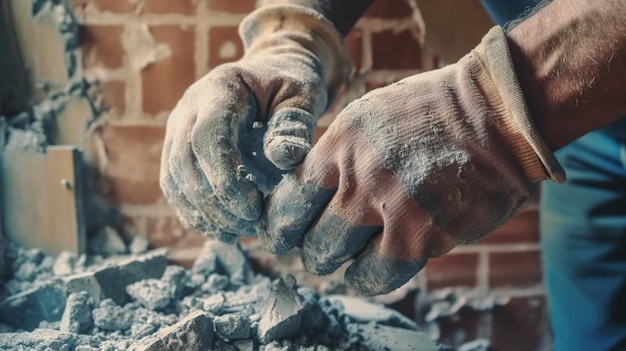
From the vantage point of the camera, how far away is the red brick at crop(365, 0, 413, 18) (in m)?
1.29

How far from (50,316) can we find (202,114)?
422mm

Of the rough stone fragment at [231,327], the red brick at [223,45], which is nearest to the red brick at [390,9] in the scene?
the red brick at [223,45]

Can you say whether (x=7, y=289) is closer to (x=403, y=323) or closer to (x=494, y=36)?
(x=403, y=323)

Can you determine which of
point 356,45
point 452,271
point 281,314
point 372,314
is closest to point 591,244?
point 452,271

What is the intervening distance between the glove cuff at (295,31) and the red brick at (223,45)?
0.23 metres

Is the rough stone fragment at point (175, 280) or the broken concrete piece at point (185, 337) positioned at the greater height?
the broken concrete piece at point (185, 337)

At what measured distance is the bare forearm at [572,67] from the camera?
24.5 inches

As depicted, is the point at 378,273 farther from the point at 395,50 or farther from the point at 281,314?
the point at 395,50

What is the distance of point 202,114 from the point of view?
74 cm

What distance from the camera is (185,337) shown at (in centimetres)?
71

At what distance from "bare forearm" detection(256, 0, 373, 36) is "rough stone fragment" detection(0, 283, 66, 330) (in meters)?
0.58

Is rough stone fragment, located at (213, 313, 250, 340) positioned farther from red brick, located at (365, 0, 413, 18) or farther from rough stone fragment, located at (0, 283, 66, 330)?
red brick, located at (365, 0, 413, 18)

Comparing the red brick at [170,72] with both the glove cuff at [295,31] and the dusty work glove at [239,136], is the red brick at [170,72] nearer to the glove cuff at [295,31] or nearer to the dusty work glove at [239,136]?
the glove cuff at [295,31]

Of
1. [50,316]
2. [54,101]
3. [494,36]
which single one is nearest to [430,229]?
[494,36]
